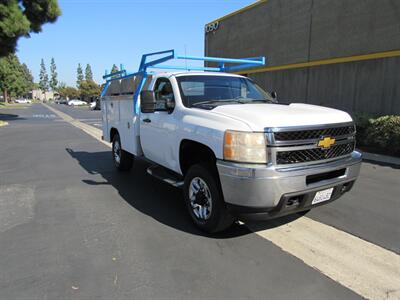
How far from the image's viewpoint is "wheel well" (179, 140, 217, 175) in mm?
4148

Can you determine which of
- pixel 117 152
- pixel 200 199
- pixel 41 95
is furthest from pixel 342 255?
pixel 41 95

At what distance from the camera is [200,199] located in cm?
425

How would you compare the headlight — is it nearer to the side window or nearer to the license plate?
the license plate

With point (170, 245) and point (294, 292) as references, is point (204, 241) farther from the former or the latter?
point (294, 292)

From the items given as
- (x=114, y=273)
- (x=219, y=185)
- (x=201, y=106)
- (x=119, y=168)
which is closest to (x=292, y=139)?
(x=219, y=185)

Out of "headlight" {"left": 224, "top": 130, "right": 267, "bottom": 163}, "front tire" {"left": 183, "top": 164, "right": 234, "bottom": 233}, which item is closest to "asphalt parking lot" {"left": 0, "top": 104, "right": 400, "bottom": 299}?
"front tire" {"left": 183, "top": 164, "right": 234, "bottom": 233}

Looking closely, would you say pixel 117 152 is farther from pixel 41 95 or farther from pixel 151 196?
pixel 41 95

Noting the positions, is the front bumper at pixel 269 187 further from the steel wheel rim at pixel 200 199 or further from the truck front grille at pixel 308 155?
the steel wheel rim at pixel 200 199

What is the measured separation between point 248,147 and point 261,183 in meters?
0.39

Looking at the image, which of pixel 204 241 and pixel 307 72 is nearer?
pixel 204 241

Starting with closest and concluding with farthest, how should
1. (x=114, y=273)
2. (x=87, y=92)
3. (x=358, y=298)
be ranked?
(x=358, y=298), (x=114, y=273), (x=87, y=92)

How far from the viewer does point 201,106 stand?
439 cm

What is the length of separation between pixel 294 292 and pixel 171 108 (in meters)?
2.88

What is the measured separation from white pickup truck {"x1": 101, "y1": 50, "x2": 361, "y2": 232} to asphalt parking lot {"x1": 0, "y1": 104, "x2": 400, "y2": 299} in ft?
1.52
